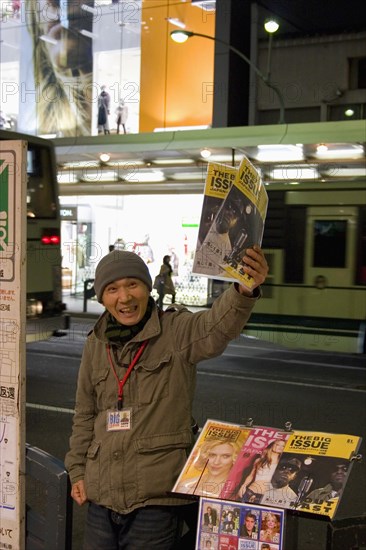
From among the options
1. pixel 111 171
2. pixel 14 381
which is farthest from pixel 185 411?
pixel 111 171

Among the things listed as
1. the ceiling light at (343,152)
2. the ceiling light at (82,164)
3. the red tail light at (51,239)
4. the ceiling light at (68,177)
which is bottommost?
the red tail light at (51,239)

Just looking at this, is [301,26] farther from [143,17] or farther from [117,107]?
[117,107]

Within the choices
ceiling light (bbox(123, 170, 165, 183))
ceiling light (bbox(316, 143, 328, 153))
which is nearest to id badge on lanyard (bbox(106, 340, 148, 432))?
ceiling light (bbox(316, 143, 328, 153))

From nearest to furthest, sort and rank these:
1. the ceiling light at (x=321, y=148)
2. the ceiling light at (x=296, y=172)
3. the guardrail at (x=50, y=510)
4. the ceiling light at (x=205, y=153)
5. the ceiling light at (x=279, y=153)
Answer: the guardrail at (x=50, y=510)
the ceiling light at (x=321, y=148)
the ceiling light at (x=279, y=153)
the ceiling light at (x=296, y=172)
the ceiling light at (x=205, y=153)

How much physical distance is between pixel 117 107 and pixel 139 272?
753 inches

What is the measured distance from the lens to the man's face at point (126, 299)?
8.50ft

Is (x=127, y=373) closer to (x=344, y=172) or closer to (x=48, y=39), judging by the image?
(x=344, y=172)

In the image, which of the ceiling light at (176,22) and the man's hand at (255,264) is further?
the ceiling light at (176,22)

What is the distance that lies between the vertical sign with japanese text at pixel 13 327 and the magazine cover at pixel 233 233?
1103 millimetres

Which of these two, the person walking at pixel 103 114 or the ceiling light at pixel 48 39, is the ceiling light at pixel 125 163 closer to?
the person walking at pixel 103 114

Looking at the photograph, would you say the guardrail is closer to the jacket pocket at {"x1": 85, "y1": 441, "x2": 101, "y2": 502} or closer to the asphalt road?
the jacket pocket at {"x1": 85, "y1": 441, "x2": 101, "y2": 502}

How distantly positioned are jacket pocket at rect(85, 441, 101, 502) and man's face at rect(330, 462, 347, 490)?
2.82 feet

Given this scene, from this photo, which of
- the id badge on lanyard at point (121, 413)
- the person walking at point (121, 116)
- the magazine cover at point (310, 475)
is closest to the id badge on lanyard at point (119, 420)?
the id badge on lanyard at point (121, 413)

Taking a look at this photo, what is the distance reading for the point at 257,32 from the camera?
2328 cm
